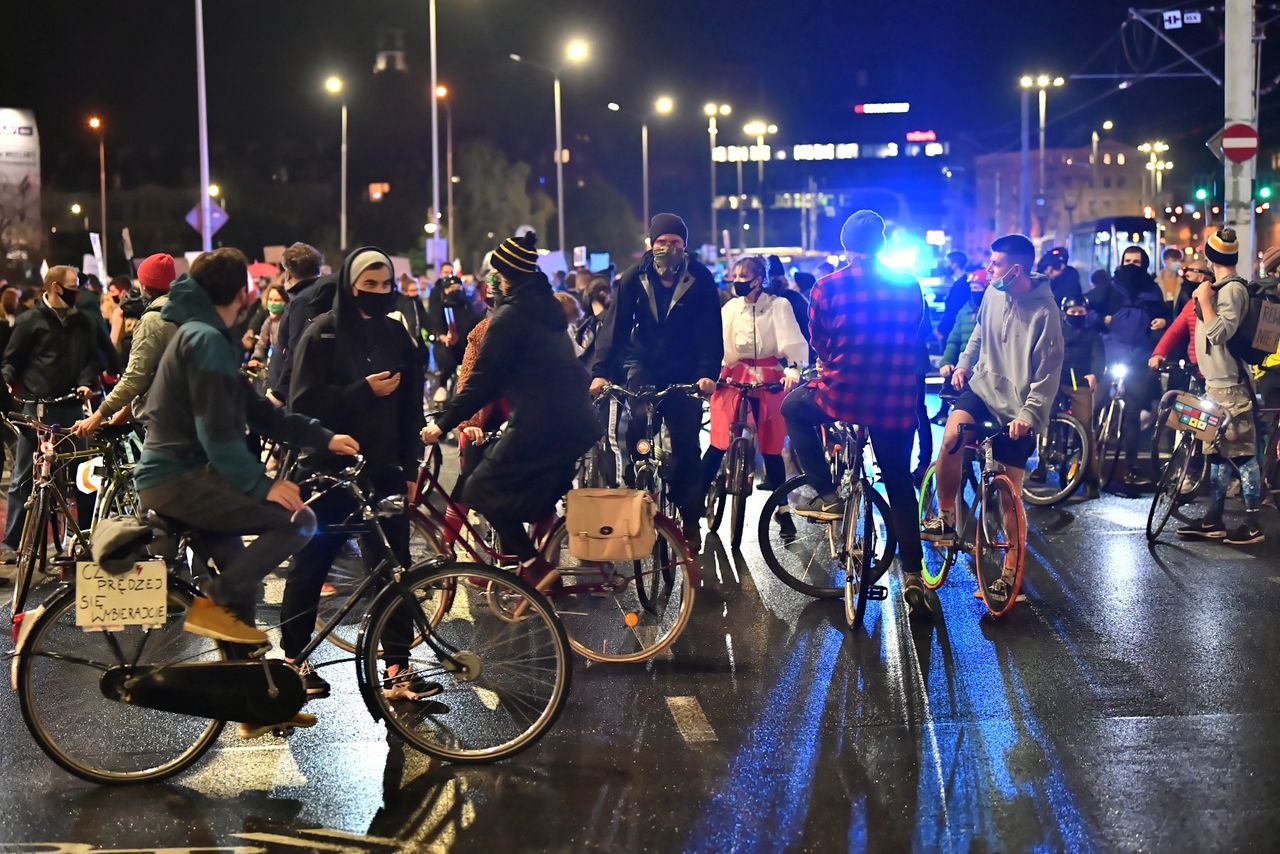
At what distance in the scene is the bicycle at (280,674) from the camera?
560cm

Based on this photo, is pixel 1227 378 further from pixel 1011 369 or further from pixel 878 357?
pixel 878 357

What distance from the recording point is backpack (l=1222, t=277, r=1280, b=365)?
10.3m

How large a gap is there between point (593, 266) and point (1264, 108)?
28367 mm

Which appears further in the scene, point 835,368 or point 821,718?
point 835,368

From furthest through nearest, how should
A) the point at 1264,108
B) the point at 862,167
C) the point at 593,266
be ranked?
the point at 862,167, the point at 1264,108, the point at 593,266

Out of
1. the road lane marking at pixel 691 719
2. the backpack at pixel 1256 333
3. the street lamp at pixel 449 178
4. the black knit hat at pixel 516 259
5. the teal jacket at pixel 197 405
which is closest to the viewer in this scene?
the teal jacket at pixel 197 405

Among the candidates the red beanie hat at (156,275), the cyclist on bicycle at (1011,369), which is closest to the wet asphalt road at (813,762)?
the cyclist on bicycle at (1011,369)

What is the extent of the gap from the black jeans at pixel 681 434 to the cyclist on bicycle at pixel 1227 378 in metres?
3.43

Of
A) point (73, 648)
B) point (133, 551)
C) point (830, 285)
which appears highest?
point (830, 285)

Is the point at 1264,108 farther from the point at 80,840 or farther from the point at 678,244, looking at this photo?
the point at 80,840

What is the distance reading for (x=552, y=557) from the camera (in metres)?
7.10

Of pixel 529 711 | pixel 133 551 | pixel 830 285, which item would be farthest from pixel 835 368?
pixel 133 551

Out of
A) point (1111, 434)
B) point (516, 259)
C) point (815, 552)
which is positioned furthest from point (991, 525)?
point (1111, 434)

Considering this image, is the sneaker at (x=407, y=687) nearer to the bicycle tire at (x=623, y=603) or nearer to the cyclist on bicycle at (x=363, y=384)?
the cyclist on bicycle at (x=363, y=384)
